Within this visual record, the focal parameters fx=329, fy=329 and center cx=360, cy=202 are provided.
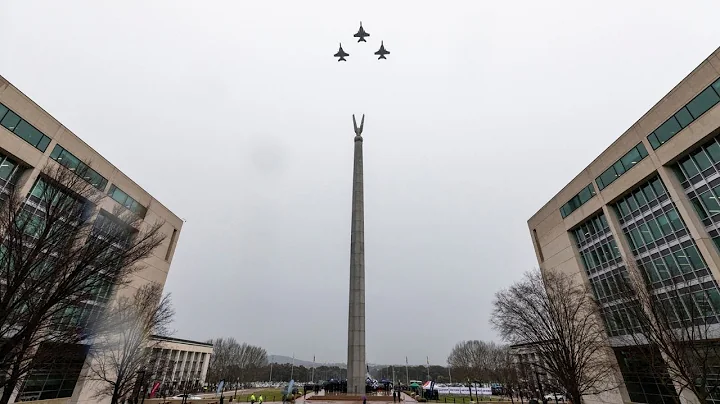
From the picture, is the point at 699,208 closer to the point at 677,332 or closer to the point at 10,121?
the point at 677,332

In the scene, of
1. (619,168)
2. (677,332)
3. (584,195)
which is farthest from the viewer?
(584,195)

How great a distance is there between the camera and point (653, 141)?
2766cm

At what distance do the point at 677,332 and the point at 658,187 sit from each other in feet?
41.9

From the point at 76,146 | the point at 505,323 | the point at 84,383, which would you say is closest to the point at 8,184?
the point at 76,146

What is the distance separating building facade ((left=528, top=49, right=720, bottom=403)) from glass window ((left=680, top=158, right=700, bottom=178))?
0.26ft

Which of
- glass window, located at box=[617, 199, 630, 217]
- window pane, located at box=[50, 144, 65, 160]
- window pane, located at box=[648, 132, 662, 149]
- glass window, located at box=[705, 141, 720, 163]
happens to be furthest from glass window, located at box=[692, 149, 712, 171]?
window pane, located at box=[50, 144, 65, 160]

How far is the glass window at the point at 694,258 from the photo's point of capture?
24625 millimetres

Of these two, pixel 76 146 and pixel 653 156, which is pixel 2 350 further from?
pixel 653 156

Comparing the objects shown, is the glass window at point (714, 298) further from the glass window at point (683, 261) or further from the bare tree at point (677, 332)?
the glass window at point (683, 261)

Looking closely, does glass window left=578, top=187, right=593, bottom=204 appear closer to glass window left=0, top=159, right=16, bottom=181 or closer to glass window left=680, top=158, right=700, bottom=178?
glass window left=680, top=158, right=700, bottom=178

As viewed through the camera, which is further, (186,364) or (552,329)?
(186,364)

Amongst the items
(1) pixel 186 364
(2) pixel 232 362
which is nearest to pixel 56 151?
(1) pixel 186 364

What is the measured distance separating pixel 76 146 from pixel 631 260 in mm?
51188

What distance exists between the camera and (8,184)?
2512cm
